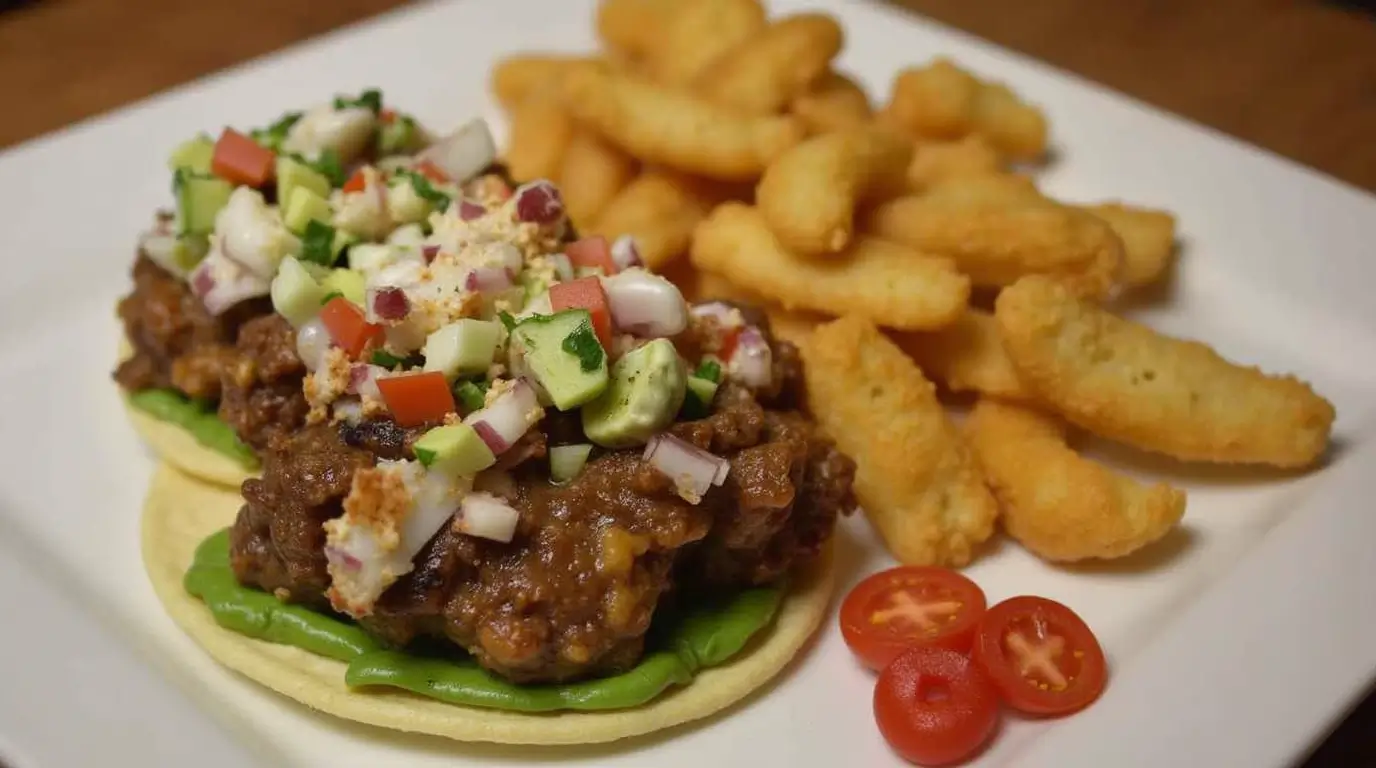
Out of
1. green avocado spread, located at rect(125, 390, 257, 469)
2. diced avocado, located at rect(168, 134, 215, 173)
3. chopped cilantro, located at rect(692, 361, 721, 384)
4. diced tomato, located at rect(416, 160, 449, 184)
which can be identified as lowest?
green avocado spread, located at rect(125, 390, 257, 469)

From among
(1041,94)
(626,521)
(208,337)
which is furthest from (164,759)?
(1041,94)

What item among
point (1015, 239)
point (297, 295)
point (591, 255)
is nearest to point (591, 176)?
point (591, 255)

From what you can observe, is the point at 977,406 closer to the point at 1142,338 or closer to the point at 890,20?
the point at 1142,338

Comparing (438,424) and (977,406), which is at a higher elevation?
(438,424)

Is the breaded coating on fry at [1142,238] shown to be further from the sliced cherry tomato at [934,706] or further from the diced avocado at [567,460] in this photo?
the diced avocado at [567,460]

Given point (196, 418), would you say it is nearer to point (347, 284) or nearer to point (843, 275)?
point (347, 284)

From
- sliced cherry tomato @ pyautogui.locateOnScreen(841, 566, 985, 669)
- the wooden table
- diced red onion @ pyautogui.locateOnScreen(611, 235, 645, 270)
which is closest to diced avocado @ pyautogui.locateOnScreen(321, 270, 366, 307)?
diced red onion @ pyautogui.locateOnScreen(611, 235, 645, 270)

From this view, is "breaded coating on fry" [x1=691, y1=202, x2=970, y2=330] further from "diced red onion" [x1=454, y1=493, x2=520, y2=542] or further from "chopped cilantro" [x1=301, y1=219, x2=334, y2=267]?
"diced red onion" [x1=454, y1=493, x2=520, y2=542]
